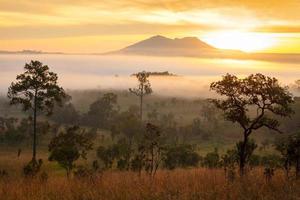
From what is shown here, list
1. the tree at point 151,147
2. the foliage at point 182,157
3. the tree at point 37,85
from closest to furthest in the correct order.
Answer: the tree at point 151,147, the tree at point 37,85, the foliage at point 182,157

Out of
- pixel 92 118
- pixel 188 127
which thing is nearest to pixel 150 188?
pixel 188 127

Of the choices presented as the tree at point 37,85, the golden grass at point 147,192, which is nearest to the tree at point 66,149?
the tree at point 37,85

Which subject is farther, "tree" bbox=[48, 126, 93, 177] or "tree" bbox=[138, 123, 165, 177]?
"tree" bbox=[48, 126, 93, 177]

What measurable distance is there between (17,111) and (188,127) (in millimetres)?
102515

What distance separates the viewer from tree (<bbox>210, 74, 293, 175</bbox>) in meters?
20.3

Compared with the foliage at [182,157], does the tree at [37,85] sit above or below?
above

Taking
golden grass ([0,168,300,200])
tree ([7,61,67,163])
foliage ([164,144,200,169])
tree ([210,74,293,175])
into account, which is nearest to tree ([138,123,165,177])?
tree ([210,74,293,175])

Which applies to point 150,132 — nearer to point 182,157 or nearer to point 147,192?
point 147,192

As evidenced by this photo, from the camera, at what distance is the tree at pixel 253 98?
20.3 m

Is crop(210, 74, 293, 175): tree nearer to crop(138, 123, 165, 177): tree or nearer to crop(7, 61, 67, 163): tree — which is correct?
crop(138, 123, 165, 177): tree

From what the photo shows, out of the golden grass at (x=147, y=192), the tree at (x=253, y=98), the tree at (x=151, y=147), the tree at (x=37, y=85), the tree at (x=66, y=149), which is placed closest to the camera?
the golden grass at (x=147, y=192)

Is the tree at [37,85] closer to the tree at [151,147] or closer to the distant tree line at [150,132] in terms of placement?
the distant tree line at [150,132]

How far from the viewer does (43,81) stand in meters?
57.2

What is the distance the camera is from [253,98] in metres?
20.5
